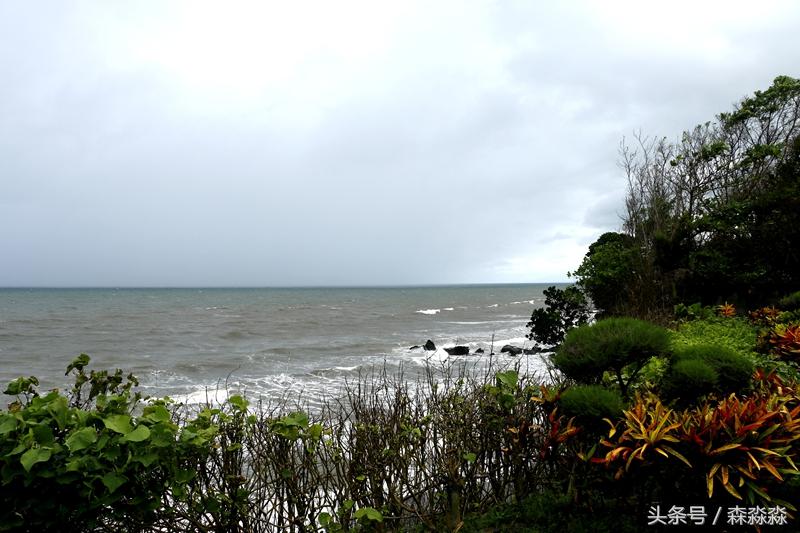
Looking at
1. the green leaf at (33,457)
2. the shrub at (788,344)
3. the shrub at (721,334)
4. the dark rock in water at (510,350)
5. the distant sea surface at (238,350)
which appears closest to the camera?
the green leaf at (33,457)

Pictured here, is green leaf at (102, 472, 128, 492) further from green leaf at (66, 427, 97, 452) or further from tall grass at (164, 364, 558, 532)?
tall grass at (164, 364, 558, 532)

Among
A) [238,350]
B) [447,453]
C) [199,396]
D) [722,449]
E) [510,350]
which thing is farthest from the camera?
[238,350]

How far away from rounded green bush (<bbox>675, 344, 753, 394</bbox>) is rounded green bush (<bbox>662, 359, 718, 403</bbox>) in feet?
0.30

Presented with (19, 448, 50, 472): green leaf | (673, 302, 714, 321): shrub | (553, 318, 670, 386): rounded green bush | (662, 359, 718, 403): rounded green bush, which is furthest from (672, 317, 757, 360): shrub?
(19, 448, 50, 472): green leaf

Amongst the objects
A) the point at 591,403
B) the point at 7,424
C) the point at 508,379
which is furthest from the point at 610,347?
the point at 7,424

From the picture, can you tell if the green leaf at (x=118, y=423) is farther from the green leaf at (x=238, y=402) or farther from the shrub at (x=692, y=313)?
the shrub at (x=692, y=313)

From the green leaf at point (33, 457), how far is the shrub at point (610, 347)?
11.3ft

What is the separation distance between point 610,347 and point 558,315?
14.7 m

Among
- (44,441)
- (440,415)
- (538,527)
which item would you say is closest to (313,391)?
(440,415)

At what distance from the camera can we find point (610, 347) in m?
3.90

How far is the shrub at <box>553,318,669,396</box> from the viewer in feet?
12.8

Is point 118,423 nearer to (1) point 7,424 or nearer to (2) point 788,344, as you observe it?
(1) point 7,424

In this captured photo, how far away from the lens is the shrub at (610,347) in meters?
3.90

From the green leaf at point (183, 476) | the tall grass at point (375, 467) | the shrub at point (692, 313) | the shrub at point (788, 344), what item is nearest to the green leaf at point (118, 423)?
the green leaf at point (183, 476)
